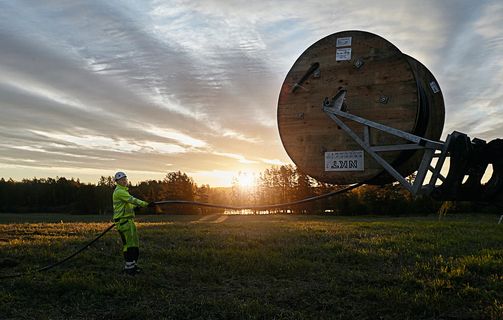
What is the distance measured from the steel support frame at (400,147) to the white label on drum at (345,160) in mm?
183

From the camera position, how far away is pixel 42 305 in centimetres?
821

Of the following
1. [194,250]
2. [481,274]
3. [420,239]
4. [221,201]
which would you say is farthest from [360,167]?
[221,201]

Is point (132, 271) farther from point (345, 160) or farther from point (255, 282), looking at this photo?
point (345, 160)

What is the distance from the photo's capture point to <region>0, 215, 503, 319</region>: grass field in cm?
778

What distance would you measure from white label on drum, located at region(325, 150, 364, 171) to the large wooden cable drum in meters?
0.02

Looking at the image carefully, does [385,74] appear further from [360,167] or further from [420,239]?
[420,239]

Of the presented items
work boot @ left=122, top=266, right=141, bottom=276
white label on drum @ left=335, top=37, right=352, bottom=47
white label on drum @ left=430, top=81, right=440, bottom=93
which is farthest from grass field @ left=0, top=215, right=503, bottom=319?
white label on drum @ left=335, top=37, right=352, bottom=47

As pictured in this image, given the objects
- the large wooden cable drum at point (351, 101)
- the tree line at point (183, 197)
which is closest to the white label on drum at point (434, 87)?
the large wooden cable drum at point (351, 101)

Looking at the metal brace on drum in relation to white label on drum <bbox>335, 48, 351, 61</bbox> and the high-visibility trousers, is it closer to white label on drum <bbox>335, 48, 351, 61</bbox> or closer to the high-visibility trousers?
white label on drum <bbox>335, 48, 351, 61</bbox>

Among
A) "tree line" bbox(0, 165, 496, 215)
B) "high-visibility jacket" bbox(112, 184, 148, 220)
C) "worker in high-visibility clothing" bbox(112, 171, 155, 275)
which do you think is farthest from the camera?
"tree line" bbox(0, 165, 496, 215)

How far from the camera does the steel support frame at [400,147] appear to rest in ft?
13.2

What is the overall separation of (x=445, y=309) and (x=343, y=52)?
5187mm

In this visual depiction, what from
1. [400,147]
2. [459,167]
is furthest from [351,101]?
[459,167]

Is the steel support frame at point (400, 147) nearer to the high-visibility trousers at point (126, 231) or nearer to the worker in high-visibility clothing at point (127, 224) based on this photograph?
the worker in high-visibility clothing at point (127, 224)
